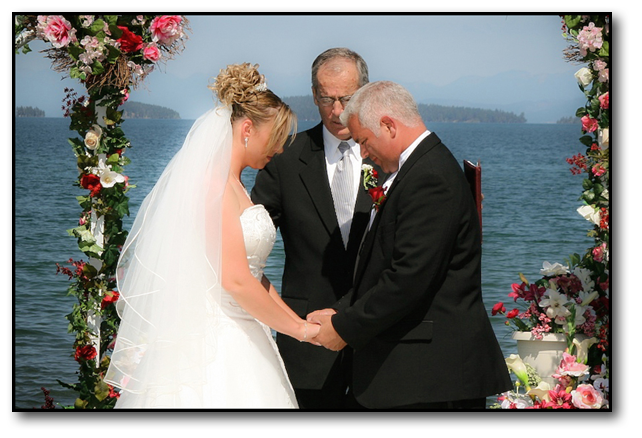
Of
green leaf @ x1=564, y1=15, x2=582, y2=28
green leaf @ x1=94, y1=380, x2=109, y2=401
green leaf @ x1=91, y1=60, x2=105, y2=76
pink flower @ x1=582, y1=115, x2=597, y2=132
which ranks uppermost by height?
green leaf @ x1=564, y1=15, x2=582, y2=28

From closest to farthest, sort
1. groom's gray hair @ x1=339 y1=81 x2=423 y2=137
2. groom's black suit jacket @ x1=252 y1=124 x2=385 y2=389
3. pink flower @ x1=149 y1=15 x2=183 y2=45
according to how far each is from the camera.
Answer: groom's gray hair @ x1=339 y1=81 x2=423 y2=137
groom's black suit jacket @ x1=252 y1=124 x2=385 y2=389
pink flower @ x1=149 y1=15 x2=183 y2=45

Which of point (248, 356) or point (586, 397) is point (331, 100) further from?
point (586, 397)

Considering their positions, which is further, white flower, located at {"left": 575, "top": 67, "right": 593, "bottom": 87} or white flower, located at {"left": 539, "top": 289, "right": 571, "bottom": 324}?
white flower, located at {"left": 539, "top": 289, "right": 571, "bottom": 324}

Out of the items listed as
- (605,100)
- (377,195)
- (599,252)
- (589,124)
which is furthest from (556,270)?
(377,195)

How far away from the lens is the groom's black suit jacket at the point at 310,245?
470 centimetres

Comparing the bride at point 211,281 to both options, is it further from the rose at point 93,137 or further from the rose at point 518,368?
the rose at point 518,368

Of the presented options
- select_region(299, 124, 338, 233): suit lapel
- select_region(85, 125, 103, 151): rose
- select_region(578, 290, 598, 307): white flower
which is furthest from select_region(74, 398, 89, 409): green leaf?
select_region(578, 290, 598, 307): white flower

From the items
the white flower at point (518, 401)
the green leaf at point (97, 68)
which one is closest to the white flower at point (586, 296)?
the white flower at point (518, 401)

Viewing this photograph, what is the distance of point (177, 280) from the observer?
4.22 metres

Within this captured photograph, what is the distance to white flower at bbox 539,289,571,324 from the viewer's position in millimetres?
5672

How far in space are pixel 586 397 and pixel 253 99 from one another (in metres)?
2.80

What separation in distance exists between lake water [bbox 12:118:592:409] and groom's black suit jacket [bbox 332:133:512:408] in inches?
90.1

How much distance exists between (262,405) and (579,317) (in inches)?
98.2

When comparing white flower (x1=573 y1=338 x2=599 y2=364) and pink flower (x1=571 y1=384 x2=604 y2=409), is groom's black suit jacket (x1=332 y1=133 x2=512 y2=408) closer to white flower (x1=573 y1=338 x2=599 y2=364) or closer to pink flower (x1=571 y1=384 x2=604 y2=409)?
pink flower (x1=571 y1=384 x2=604 y2=409)
